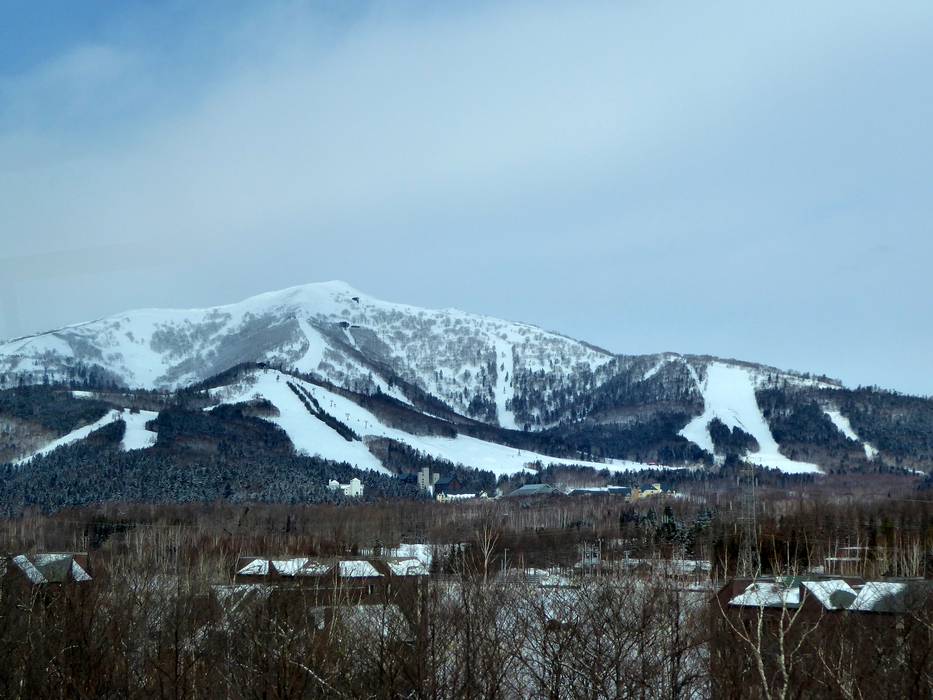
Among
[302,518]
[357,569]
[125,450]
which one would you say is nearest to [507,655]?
[357,569]

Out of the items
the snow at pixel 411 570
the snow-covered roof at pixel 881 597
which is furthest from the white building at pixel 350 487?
the snow-covered roof at pixel 881 597

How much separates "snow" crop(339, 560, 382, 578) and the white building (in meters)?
91.0

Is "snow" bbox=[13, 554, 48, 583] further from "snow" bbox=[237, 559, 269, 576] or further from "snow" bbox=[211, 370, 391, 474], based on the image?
"snow" bbox=[211, 370, 391, 474]

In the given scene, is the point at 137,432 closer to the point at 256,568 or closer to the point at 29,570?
the point at 256,568

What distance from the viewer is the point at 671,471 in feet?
642

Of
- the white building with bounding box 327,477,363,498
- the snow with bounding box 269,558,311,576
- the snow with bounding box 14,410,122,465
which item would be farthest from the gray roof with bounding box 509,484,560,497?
the snow with bounding box 269,558,311,576

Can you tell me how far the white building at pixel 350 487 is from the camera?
143288 millimetres

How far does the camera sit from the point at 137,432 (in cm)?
15412

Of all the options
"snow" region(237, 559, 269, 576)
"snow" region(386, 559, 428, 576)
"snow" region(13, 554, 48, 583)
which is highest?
"snow" region(386, 559, 428, 576)

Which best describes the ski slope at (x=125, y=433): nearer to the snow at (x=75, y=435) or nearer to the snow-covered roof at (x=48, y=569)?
the snow at (x=75, y=435)

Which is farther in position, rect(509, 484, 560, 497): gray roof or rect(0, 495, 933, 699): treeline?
rect(509, 484, 560, 497): gray roof

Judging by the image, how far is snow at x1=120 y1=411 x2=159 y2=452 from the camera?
147 meters

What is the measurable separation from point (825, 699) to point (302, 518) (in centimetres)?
8766

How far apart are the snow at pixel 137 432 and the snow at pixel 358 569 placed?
101m
